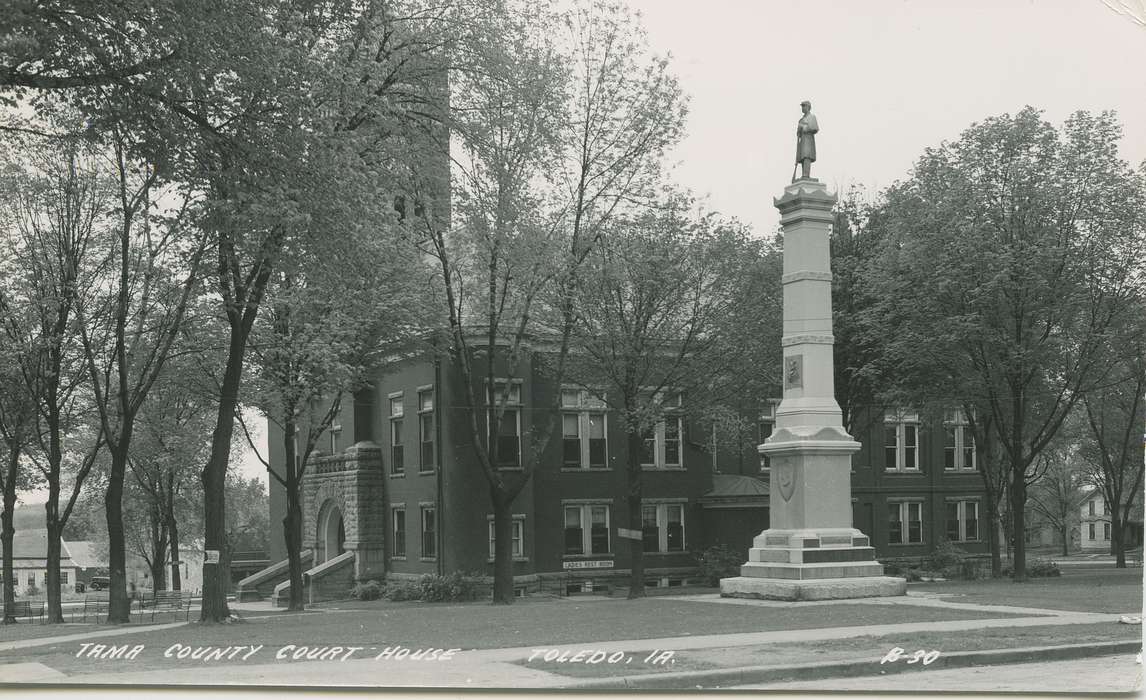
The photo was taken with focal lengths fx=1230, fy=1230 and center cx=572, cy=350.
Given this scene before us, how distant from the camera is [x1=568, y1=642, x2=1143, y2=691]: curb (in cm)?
1210

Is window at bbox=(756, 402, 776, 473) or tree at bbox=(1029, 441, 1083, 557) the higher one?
window at bbox=(756, 402, 776, 473)

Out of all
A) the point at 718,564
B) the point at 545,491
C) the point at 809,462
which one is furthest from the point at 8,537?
the point at 809,462

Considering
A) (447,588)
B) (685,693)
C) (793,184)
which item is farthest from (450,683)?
(447,588)

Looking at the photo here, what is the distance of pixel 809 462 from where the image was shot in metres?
22.6

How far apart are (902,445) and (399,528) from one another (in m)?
18.9

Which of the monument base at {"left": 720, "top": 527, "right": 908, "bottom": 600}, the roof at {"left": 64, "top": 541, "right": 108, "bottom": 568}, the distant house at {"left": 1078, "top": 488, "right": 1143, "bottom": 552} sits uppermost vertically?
the monument base at {"left": 720, "top": 527, "right": 908, "bottom": 600}

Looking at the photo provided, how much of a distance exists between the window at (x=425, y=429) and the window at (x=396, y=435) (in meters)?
1.38

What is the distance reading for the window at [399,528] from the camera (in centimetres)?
3992

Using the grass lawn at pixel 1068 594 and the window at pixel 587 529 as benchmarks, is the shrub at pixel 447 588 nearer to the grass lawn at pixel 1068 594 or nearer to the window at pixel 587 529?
the window at pixel 587 529

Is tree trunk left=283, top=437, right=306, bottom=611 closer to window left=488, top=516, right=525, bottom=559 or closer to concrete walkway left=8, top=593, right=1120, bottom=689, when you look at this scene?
window left=488, top=516, right=525, bottom=559

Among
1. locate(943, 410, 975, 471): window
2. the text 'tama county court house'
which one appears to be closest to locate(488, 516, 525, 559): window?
the text 'tama county court house'

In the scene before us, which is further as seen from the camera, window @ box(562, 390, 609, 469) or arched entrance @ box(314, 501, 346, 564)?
arched entrance @ box(314, 501, 346, 564)

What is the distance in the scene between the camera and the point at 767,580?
73.8 feet

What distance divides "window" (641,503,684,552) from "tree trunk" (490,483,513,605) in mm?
10164
